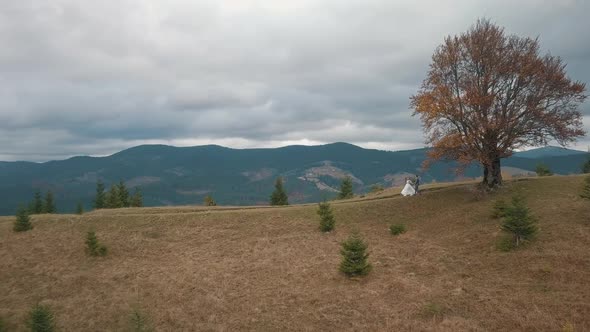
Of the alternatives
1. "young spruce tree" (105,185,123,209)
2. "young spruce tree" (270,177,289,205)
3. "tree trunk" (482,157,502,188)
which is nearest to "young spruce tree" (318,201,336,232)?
"tree trunk" (482,157,502,188)

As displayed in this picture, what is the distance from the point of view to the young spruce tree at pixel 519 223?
2436cm

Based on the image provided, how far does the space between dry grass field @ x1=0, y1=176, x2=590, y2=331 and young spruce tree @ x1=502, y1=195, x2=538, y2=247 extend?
0.71 m

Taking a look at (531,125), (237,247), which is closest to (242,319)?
(237,247)

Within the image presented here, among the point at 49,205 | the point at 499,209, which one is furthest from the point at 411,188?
the point at 49,205

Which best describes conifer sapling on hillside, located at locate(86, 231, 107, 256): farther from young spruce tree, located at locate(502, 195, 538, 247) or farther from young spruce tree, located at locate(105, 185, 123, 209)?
young spruce tree, located at locate(105, 185, 123, 209)

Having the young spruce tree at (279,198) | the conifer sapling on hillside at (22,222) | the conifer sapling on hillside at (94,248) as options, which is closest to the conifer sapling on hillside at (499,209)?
the conifer sapling on hillside at (94,248)

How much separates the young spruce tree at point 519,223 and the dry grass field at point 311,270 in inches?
27.8

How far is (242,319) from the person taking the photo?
21.8 metres

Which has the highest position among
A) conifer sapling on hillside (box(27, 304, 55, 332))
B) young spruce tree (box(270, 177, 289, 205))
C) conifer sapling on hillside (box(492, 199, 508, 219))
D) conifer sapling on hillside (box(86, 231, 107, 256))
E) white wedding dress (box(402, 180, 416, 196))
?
white wedding dress (box(402, 180, 416, 196))

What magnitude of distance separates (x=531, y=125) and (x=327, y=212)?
20.4m

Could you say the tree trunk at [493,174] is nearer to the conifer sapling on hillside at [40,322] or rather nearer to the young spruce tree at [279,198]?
the conifer sapling on hillside at [40,322]

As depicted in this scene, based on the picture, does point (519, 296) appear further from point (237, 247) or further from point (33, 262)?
point (33, 262)

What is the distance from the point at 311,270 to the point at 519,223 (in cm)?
1438

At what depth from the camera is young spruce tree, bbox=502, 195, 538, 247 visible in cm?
2436
